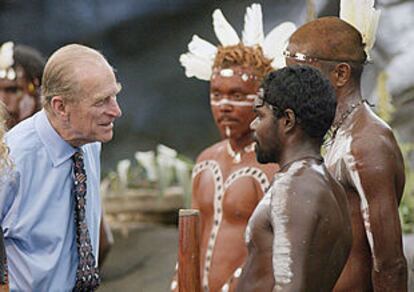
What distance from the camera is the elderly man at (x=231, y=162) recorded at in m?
6.52

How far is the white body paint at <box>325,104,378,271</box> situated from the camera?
512 centimetres

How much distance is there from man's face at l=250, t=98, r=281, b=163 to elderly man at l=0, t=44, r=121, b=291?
0.89 meters

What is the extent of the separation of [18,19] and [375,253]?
14.7 ft

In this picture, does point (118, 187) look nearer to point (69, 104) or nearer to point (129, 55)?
point (129, 55)

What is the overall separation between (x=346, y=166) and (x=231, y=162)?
157cm

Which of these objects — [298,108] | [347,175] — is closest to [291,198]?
[298,108]

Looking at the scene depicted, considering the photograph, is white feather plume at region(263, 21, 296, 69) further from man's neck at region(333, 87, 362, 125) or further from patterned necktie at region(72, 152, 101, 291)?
patterned necktie at region(72, 152, 101, 291)

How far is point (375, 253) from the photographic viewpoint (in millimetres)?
5113

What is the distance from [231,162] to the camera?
22.0 feet

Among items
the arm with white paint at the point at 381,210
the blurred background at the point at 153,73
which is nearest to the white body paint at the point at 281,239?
the arm with white paint at the point at 381,210

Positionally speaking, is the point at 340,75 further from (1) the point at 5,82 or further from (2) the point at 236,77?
(1) the point at 5,82

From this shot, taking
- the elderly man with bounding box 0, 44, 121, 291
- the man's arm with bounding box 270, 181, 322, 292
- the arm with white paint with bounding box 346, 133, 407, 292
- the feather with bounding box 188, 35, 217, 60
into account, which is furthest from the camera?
the feather with bounding box 188, 35, 217, 60

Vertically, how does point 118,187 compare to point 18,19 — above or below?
below

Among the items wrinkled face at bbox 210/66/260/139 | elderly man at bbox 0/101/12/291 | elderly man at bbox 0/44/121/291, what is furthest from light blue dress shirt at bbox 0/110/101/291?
wrinkled face at bbox 210/66/260/139
